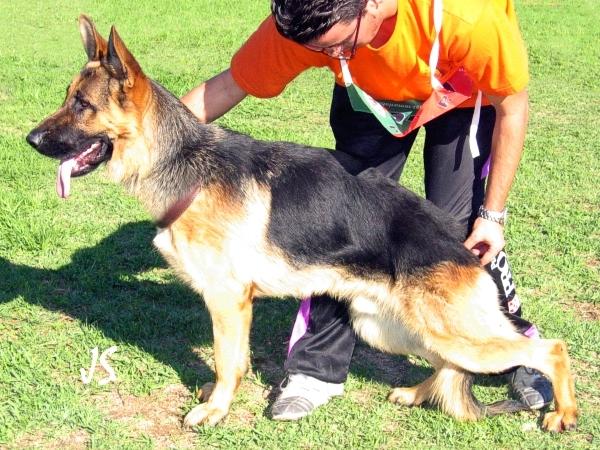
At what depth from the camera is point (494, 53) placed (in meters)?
3.37

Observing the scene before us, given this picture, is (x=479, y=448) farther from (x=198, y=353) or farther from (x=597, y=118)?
(x=597, y=118)

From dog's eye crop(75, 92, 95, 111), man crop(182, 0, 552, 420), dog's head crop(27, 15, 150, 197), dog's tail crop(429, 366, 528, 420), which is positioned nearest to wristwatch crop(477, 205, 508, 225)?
man crop(182, 0, 552, 420)

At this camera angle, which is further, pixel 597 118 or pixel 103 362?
pixel 597 118

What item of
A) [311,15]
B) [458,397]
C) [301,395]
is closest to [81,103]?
[311,15]

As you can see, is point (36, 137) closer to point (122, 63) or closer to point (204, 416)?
point (122, 63)

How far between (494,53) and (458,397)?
1669 mm

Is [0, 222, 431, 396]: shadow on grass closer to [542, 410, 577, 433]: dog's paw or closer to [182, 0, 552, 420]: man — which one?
[182, 0, 552, 420]: man

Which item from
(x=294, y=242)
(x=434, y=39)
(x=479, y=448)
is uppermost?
(x=434, y=39)

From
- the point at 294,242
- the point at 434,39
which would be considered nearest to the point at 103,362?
the point at 294,242

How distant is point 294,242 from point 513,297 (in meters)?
1.35

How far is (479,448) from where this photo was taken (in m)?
3.75

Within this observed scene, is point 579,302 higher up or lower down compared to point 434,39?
lower down

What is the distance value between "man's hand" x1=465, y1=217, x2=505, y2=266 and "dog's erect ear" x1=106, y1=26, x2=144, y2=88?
70.6 inches

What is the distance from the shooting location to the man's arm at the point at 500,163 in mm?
3586
